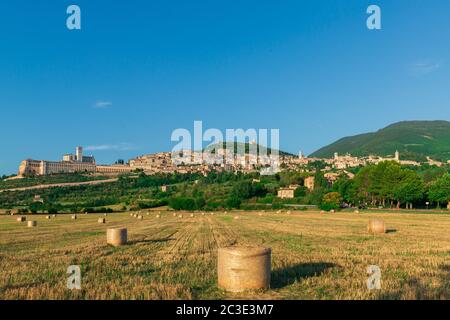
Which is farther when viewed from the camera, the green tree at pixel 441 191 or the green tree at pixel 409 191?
the green tree at pixel 409 191

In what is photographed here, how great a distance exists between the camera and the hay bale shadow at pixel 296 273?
956 centimetres

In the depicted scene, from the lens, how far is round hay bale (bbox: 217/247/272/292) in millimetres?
8578

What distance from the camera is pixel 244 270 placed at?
8586 mm

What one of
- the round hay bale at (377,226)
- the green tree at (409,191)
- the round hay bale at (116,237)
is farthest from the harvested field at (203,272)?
the green tree at (409,191)

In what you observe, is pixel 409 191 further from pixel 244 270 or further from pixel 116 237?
pixel 244 270

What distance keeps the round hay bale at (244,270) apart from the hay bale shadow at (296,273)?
0.57 m

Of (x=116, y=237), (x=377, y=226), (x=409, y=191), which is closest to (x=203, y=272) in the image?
(x=116, y=237)

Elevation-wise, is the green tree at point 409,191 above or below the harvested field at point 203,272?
below

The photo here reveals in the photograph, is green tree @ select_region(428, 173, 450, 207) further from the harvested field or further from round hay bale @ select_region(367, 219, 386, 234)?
the harvested field

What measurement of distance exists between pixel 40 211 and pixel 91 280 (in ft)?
221

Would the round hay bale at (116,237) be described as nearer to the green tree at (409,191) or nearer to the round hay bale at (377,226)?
the round hay bale at (377,226)

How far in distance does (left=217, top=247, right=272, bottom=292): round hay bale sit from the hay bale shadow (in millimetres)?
568
